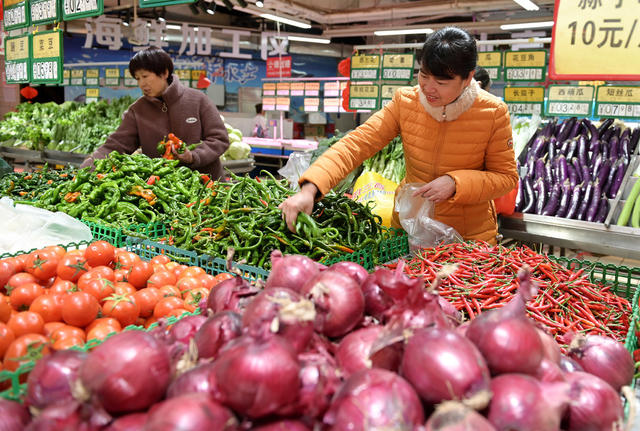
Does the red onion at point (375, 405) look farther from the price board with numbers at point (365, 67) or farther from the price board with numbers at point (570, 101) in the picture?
the price board with numbers at point (365, 67)

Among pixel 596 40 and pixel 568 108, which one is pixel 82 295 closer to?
pixel 596 40

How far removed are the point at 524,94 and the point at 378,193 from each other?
133 inches

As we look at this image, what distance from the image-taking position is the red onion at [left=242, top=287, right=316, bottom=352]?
3.58 feet

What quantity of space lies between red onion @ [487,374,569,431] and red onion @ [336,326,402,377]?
0.22 meters

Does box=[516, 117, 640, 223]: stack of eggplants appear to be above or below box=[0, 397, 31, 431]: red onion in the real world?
above

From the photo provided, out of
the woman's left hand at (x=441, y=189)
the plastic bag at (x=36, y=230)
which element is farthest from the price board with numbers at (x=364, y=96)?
the plastic bag at (x=36, y=230)

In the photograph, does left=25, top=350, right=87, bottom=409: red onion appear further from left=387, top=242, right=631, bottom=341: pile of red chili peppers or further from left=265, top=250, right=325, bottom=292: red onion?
left=387, top=242, right=631, bottom=341: pile of red chili peppers

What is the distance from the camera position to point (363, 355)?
116 centimetres

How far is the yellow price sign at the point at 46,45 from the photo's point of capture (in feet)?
19.2

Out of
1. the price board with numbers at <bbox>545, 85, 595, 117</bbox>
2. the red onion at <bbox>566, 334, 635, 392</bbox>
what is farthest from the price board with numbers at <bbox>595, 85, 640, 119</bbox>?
the red onion at <bbox>566, 334, 635, 392</bbox>

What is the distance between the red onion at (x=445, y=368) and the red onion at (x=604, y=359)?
0.51m

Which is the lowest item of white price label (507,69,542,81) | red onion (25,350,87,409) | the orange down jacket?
red onion (25,350,87,409)

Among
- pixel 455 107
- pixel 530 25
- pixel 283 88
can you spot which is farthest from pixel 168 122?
pixel 530 25

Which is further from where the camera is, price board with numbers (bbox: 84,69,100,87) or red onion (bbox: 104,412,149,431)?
price board with numbers (bbox: 84,69,100,87)
